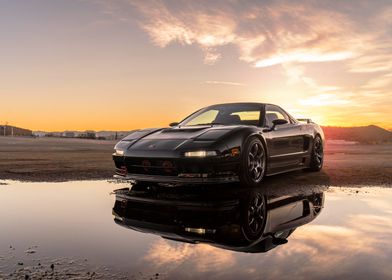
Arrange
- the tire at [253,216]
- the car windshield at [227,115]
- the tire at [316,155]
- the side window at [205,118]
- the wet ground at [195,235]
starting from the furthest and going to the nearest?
the tire at [316,155] → the side window at [205,118] → the car windshield at [227,115] → the tire at [253,216] → the wet ground at [195,235]

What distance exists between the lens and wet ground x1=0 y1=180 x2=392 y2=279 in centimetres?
291

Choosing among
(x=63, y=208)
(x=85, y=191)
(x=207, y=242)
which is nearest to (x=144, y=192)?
(x=85, y=191)

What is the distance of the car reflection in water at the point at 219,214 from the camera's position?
376cm

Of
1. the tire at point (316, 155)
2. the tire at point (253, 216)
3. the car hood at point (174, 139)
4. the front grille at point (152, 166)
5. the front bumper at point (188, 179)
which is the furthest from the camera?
the tire at point (316, 155)

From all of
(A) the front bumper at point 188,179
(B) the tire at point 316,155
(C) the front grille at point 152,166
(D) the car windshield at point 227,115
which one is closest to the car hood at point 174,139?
(C) the front grille at point 152,166

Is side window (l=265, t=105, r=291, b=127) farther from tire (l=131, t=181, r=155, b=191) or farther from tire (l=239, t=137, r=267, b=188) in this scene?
tire (l=131, t=181, r=155, b=191)

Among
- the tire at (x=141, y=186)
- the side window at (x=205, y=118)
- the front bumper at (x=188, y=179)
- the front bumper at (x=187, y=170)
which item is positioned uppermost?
the side window at (x=205, y=118)

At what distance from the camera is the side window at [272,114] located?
7.76 metres

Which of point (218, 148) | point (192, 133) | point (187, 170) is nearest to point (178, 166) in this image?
point (187, 170)

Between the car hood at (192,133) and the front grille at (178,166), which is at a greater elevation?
the car hood at (192,133)

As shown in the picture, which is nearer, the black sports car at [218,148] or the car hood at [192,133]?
the black sports car at [218,148]

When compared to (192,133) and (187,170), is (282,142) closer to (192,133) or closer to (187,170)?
(192,133)

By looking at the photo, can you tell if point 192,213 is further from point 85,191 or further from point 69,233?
point 85,191

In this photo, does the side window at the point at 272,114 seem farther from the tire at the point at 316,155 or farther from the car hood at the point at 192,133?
the car hood at the point at 192,133
